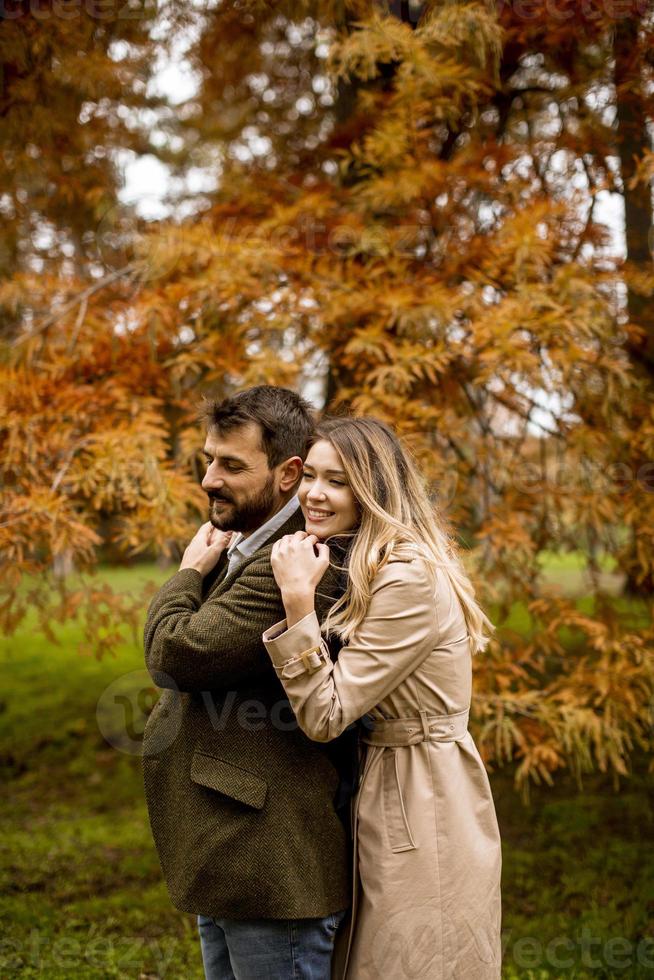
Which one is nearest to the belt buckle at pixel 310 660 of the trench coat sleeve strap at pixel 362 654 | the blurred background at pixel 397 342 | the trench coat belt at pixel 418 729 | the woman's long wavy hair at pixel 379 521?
the trench coat sleeve strap at pixel 362 654

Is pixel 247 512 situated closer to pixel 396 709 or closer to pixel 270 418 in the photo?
pixel 270 418

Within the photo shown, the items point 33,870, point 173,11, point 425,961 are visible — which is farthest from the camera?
point 33,870

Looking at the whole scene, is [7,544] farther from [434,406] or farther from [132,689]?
[434,406]

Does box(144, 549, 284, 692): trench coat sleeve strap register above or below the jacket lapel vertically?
below

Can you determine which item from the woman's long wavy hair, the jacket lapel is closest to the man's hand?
the jacket lapel

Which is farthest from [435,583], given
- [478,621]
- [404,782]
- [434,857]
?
[434,857]

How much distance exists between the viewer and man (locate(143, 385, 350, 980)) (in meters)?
1.81

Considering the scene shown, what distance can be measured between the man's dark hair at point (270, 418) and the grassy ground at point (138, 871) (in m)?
1.66

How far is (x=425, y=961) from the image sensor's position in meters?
1.82

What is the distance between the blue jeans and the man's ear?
3.06ft

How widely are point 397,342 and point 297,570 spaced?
184cm

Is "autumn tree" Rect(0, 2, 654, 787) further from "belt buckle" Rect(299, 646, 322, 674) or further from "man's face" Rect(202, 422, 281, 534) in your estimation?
"belt buckle" Rect(299, 646, 322, 674)

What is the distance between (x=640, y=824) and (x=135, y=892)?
2763 mm

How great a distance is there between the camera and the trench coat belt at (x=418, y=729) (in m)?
1.87
